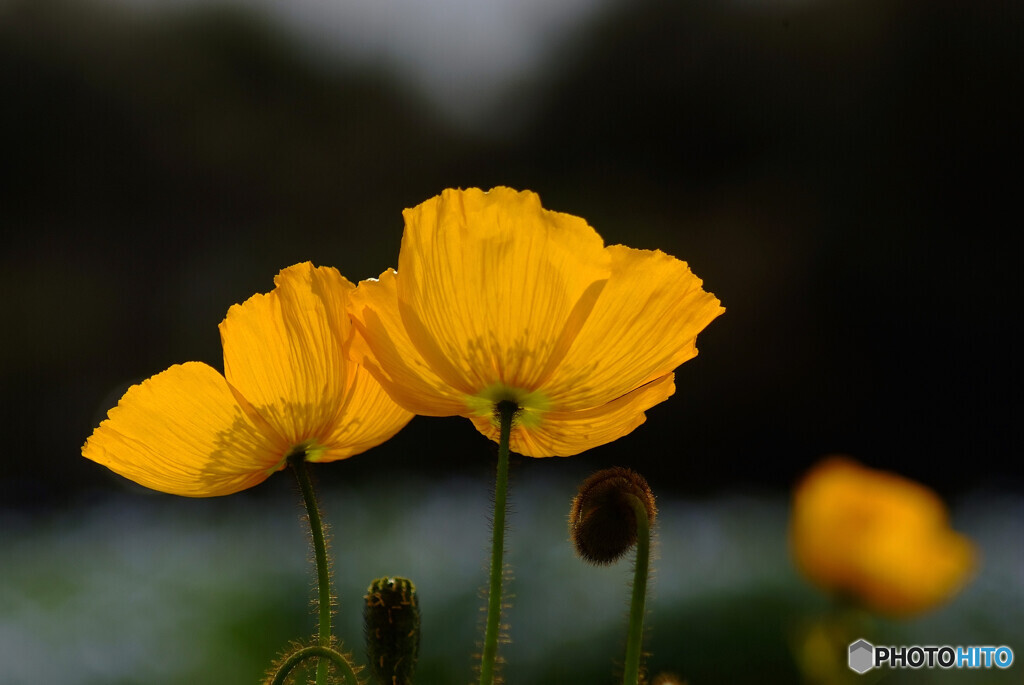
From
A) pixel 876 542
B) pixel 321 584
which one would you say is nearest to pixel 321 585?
pixel 321 584

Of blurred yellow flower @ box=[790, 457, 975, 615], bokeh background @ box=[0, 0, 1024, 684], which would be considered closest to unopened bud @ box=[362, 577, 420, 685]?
blurred yellow flower @ box=[790, 457, 975, 615]

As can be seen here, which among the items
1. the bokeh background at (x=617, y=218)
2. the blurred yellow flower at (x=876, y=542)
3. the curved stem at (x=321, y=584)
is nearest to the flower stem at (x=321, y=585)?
the curved stem at (x=321, y=584)

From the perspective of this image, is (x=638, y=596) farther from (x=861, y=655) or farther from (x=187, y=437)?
(x=861, y=655)

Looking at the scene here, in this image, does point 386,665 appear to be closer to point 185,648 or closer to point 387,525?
point 185,648

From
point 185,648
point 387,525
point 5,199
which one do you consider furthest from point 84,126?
point 185,648

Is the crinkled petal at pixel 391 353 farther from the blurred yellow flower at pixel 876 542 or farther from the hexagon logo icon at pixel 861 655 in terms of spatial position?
the blurred yellow flower at pixel 876 542

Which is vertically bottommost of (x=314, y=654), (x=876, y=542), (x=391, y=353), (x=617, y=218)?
(x=314, y=654)

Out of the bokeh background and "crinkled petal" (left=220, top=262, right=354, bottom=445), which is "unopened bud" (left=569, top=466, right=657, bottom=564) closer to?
"crinkled petal" (left=220, top=262, right=354, bottom=445)
